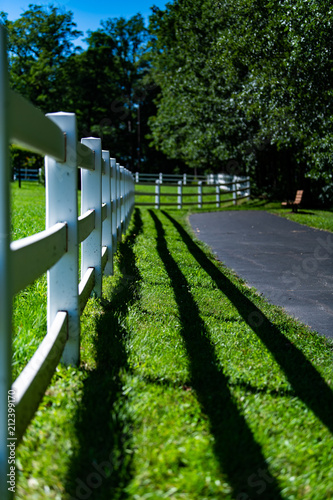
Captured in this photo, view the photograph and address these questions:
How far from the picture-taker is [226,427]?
2457mm

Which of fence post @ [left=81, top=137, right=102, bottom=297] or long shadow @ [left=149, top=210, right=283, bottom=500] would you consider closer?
long shadow @ [left=149, top=210, right=283, bottom=500]

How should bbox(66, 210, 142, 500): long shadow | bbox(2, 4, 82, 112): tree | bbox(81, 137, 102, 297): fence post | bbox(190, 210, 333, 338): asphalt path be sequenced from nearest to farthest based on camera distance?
bbox(66, 210, 142, 500): long shadow < bbox(81, 137, 102, 297): fence post < bbox(190, 210, 333, 338): asphalt path < bbox(2, 4, 82, 112): tree

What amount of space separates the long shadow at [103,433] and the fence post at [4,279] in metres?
0.31

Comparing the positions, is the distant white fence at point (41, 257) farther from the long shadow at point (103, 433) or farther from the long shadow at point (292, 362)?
the long shadow at point (292, 362)

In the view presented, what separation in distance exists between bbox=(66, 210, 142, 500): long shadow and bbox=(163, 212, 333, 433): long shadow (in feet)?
3.30

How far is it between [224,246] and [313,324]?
543 centimetres

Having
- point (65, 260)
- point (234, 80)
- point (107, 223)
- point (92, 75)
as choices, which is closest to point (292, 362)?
point (65, 260)

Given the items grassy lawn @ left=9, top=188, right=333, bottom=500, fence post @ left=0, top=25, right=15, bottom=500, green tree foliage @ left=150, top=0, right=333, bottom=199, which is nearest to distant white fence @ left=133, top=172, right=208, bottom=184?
green tree foliage @ left=150, top=0, right=333, bottom=199

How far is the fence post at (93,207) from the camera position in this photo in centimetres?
476

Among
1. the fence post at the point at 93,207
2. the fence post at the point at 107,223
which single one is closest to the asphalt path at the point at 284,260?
the fence post at the point at 107,223

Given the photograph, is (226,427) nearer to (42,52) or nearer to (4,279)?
(4,279)

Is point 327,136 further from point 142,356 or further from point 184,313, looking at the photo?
point 142,356

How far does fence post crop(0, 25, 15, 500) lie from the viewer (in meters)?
1.74

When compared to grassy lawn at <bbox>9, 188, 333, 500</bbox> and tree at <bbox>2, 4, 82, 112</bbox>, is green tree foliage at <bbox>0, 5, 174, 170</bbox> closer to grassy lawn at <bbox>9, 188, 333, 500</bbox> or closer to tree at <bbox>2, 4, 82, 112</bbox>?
tree at <bbox>2, 4, 82, 112</bbox>
